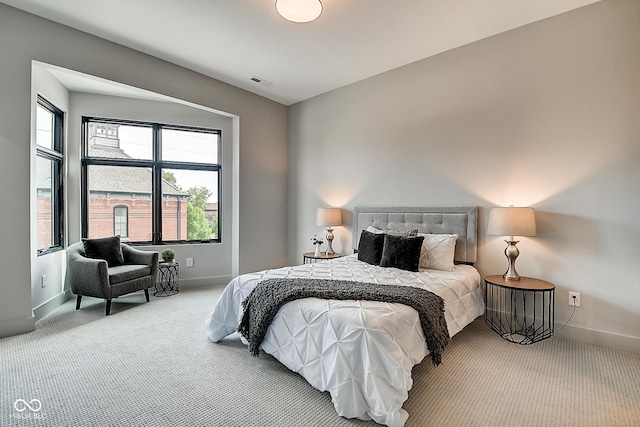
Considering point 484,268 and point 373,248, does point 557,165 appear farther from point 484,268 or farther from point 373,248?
point 373,248

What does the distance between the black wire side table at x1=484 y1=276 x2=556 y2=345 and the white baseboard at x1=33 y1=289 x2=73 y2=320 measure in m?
4.69

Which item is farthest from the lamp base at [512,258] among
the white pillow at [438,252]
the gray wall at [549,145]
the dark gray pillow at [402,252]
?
the dark gray pillow at [402,252]

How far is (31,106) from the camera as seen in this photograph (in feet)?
10.2

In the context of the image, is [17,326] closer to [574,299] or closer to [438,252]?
[438,252]

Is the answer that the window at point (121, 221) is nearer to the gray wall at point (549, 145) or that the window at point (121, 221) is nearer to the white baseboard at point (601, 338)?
the gray wall at point (549, 145)

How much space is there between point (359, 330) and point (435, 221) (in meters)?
2.26

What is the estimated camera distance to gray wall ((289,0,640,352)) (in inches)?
108

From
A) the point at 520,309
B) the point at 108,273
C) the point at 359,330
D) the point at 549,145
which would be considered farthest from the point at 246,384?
the point at 549,145

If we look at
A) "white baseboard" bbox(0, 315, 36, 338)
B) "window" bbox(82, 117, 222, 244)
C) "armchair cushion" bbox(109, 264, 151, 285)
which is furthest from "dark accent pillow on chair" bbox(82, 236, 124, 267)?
"white baseboard" bbox(0, 315, 36, 338)

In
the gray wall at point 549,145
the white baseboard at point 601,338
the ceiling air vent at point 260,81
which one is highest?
the ceiling air vent at point 260,81

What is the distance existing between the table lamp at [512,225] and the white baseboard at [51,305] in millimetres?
4788

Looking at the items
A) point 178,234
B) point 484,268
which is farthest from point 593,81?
point 178,234

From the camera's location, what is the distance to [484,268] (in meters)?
3.46

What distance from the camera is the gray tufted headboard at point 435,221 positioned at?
3.48m
